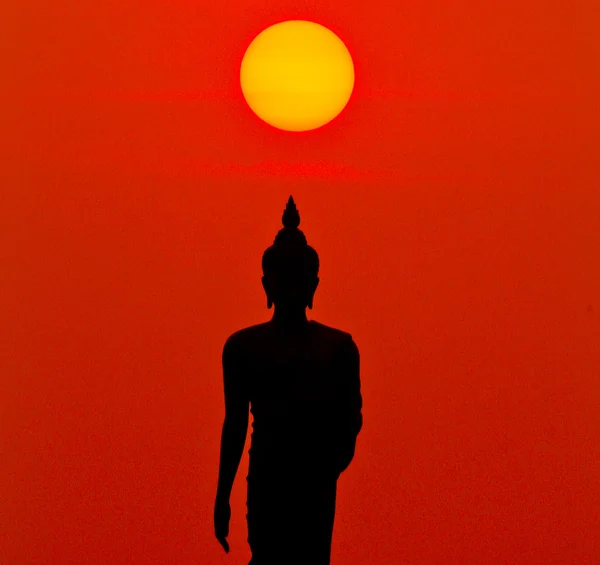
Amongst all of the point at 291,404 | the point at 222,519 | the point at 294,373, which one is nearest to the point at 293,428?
the point at 291,404

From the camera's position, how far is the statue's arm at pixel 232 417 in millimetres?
5291

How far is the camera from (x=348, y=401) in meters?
5.34

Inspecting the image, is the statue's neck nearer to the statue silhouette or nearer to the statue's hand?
the statue silhouette

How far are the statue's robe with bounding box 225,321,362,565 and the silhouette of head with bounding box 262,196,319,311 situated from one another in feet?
0.45

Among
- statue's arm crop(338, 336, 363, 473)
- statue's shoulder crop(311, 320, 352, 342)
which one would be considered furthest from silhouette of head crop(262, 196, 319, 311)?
statue's arm crop(338, 336, 363, 473)

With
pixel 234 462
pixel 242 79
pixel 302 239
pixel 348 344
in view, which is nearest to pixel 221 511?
pixel 234 462

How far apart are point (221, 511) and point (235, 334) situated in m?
0.85

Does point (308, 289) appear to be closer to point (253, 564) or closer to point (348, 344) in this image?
point (348, 344)

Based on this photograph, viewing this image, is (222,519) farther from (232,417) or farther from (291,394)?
(291,394)

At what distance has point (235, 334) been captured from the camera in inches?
209

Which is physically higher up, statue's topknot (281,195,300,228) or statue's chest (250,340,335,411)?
statue's topknot (281,195,300,228)

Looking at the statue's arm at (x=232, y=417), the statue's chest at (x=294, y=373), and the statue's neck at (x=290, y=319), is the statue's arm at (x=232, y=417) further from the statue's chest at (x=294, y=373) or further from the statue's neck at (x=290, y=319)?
the statue's neck at (x=290, y=319)

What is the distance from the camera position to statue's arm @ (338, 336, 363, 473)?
209 inches

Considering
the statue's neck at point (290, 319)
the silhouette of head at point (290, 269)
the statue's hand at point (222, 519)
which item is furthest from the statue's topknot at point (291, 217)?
the statue's hand at point (222, 519)
